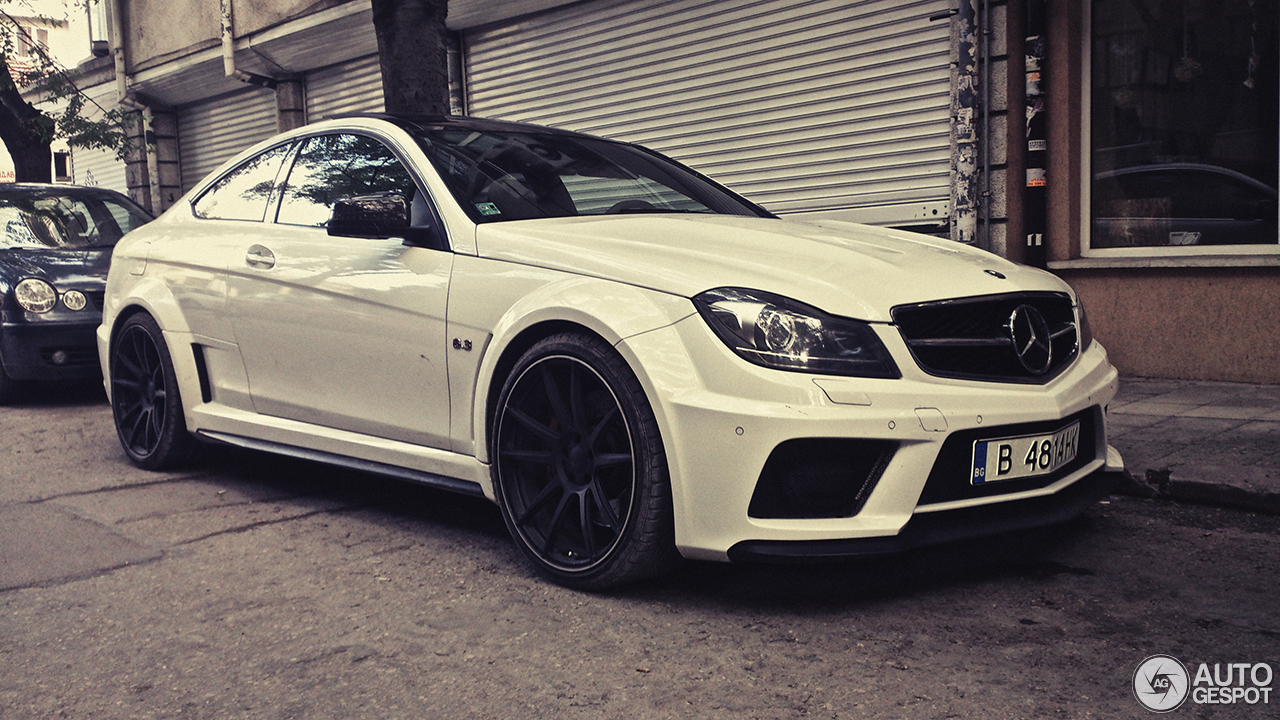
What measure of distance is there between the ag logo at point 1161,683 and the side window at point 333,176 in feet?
9.01

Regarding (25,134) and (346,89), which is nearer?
(25,134)

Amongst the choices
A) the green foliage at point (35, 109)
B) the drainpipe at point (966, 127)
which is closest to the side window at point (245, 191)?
the drainpipe at point (966, 127)

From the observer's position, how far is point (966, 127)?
25.2 feet

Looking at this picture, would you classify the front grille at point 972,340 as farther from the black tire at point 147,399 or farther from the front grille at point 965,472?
the black tire at point 147,399

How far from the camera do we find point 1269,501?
4.05 meters

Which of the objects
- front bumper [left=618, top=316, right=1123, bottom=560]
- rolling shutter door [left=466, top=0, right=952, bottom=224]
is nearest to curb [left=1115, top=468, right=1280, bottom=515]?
front bumper [left=618, top=316, right=1123, bottom=560]

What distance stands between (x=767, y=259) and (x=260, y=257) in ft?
→ 7.24

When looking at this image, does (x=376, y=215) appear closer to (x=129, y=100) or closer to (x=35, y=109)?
(x=35, y=109)

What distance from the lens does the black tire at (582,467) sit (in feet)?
10.1

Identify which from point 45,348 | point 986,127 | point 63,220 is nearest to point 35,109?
point 63,220

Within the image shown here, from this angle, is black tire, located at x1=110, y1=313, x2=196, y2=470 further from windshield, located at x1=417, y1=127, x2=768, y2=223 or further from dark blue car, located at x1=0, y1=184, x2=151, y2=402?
dark blue car, located at x1=0, y1=184, x2=151, y2=402

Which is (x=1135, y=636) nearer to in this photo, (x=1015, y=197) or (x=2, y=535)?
(x=2, y=535)

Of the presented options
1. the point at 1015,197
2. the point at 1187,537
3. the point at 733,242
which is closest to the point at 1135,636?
the point at 1187,537

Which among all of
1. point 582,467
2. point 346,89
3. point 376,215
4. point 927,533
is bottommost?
point 927,533
